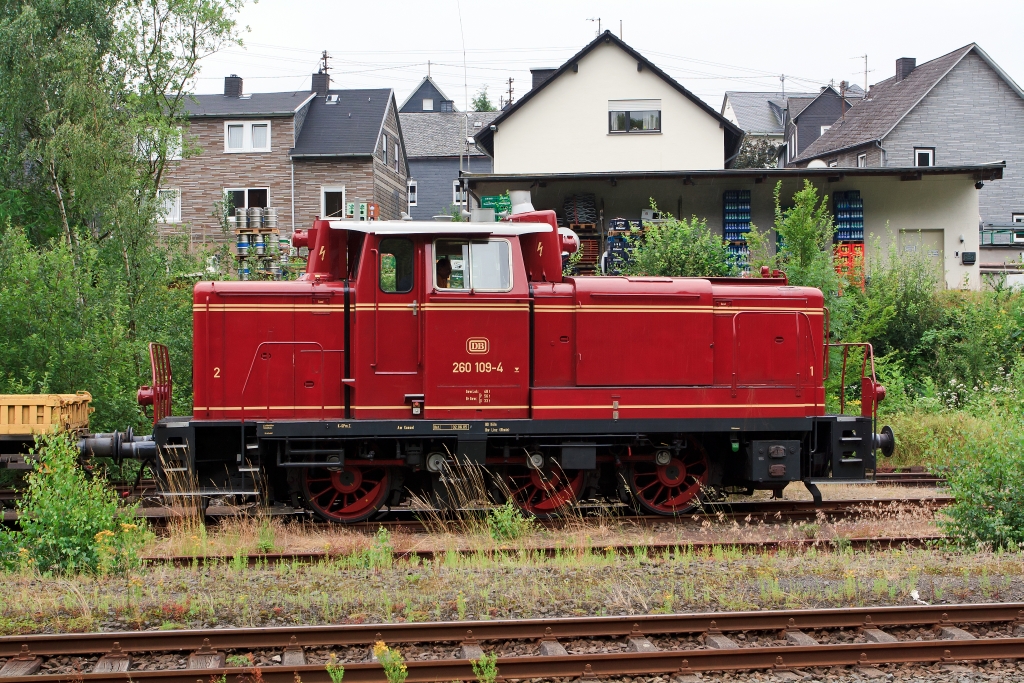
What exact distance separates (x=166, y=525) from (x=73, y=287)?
4.77 meters

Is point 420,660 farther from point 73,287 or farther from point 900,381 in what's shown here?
point 900,381

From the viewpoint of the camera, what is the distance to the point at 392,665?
5445mm

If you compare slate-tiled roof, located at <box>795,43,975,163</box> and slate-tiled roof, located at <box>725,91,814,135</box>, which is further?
slate-tiled roof, located at <box>725,91,814,135</box>

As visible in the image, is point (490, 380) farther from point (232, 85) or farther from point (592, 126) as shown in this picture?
point (232, 85)

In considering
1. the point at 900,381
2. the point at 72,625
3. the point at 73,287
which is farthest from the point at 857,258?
the point at 72,625

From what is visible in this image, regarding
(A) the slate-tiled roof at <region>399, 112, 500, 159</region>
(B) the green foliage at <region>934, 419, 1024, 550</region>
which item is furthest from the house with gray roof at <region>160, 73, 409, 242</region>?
(B) the green foliage at <region>934, 419, 1024, 550</region>

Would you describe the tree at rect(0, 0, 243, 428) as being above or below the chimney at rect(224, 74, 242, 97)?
below

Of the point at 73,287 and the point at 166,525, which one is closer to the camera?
the point at 166,525

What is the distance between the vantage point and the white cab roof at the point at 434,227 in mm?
9516

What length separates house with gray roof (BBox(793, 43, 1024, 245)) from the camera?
36875 mm

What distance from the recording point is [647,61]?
2853 centimetres

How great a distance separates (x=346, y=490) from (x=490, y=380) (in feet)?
6.91

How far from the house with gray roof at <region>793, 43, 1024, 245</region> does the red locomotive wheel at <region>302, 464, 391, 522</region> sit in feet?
106

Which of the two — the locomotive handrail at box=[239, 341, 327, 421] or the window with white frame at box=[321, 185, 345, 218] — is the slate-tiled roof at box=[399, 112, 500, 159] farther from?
the locomotive handrail at box=[239, 341, 327, 421]
